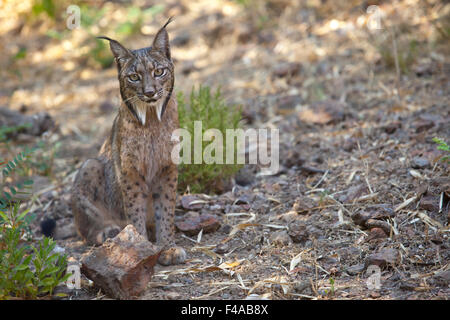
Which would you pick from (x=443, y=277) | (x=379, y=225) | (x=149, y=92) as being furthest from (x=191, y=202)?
(x=443, y=277)

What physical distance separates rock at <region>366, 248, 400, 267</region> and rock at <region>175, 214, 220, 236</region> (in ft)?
5.30

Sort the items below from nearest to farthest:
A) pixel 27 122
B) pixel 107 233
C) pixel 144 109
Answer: pixel 144 109 < pixel 107 233 < pixel 27 122

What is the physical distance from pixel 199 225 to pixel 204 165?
0.83 metres

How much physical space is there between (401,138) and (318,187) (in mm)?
1205

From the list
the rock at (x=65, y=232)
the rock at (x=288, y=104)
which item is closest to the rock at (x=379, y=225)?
the rock at (x=65, y=232)

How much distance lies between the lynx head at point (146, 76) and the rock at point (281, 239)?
146 cm

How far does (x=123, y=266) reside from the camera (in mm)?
3812

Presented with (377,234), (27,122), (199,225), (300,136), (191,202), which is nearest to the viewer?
(377,234)

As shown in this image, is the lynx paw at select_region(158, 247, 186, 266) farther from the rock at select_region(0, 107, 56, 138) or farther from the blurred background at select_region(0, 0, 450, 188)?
the rock at select_region(0, 107, 56, 138)

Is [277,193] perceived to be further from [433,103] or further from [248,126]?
[433,103]

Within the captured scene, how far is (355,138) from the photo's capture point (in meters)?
6.41

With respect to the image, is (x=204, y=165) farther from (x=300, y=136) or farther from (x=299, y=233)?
(x=300, y=136)

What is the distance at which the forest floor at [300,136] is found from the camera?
4156 millimetres

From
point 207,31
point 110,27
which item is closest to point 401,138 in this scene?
point 207,31
